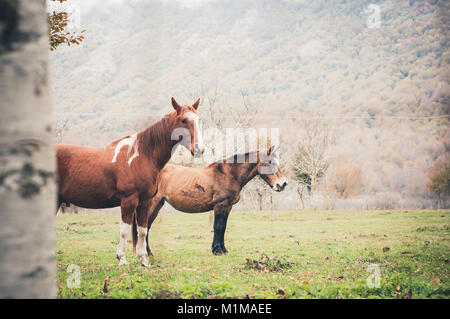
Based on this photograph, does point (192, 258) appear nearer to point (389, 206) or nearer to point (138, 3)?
point (389, 206)

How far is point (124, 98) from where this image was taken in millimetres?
→ 69938

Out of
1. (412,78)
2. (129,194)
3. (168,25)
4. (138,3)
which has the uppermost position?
(168,25)

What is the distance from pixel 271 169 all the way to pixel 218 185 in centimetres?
151

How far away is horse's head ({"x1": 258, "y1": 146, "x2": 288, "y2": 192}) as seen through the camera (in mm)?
9076

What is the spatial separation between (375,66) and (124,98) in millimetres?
118746

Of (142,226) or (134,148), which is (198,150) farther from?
(142,226)

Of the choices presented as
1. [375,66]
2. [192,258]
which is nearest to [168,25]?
[375,66]

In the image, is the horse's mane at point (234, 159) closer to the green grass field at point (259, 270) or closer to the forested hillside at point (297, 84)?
the green grass field at point (259, 270)

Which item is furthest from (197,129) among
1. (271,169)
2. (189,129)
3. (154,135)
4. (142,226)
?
(271,169)

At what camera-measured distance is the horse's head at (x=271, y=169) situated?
908 centimetres

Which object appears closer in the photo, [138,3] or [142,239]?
[142,239]

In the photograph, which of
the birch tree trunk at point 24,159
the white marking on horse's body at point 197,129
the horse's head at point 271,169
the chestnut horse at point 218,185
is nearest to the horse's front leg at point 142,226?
the white marking on horse's body at point 197,129

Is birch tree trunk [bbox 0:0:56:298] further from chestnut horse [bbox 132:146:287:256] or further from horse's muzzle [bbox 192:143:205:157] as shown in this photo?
chestnut horse [bbox 132:146:287:256]

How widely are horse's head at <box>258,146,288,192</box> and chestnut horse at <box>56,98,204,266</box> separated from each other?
10.1 ft
